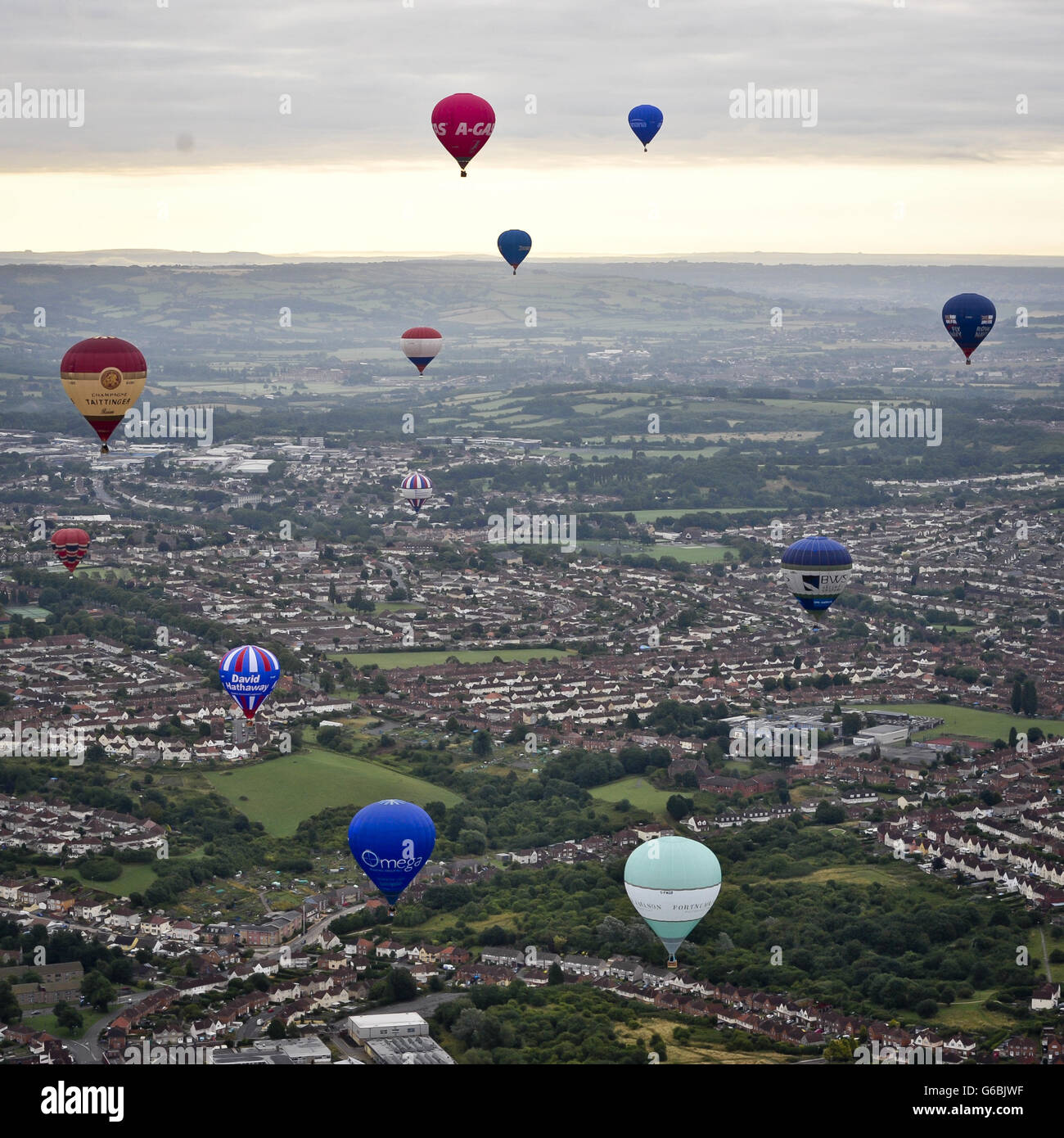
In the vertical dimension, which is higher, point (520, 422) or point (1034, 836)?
point (520, 422)

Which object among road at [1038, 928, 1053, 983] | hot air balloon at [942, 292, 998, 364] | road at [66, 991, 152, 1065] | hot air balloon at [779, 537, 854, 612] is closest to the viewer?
road at [66, 991, 152, 1065]

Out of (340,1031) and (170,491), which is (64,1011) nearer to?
(340,1031)

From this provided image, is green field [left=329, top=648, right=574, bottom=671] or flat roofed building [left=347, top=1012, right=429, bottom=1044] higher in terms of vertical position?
green field [left=329, top=648, right=574, bottom=671]

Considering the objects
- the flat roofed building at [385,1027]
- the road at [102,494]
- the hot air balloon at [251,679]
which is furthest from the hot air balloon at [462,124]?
the road at [102,494]

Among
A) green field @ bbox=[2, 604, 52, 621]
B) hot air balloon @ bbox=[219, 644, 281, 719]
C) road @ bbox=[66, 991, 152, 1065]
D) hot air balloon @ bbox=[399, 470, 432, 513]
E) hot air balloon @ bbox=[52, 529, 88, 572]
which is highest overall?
hot air balloon @ bbox=[399, 470, 432, 513]

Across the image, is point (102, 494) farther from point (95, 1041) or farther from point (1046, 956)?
point (1046, 956)

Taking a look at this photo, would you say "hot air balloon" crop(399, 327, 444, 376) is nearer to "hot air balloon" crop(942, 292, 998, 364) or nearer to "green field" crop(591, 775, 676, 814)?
"hot air balloon" crop(942, 292, 998, 364)

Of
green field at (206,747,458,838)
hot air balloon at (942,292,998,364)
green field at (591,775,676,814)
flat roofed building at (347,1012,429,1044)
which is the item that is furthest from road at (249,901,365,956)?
hot air balloon at (942,292,998,364)

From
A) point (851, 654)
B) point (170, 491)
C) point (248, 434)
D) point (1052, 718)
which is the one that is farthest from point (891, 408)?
point (1052, 718)

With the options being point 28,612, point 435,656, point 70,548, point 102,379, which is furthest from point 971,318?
point 28,612
